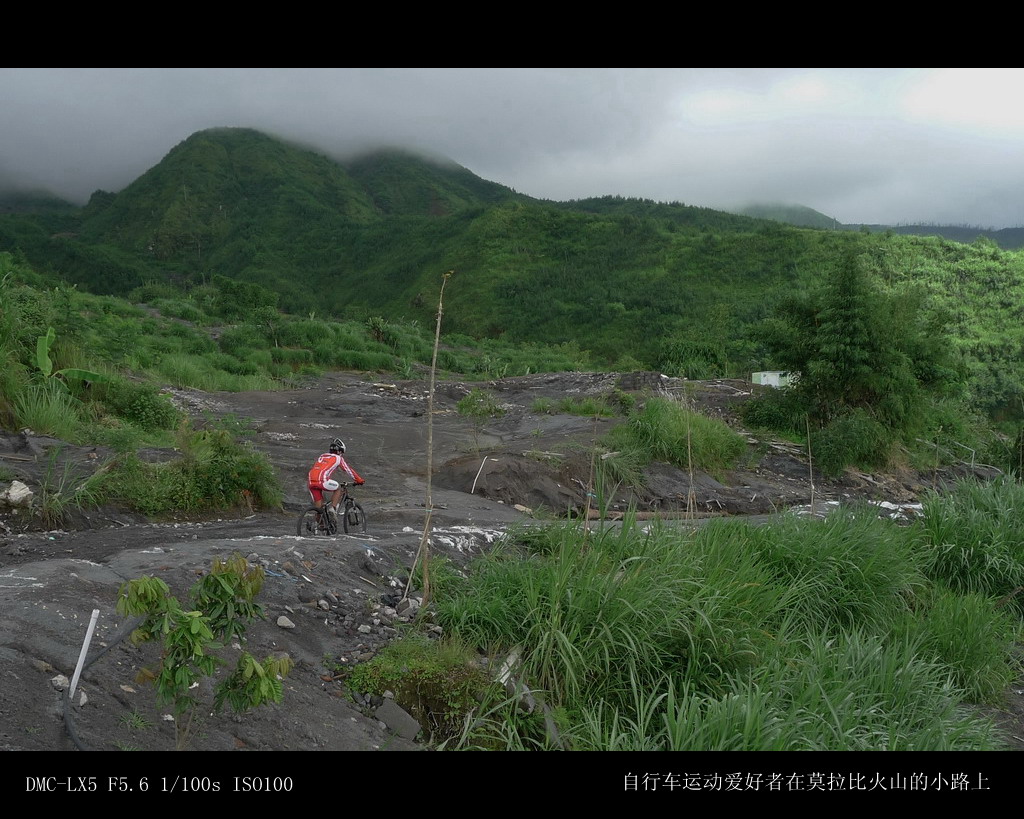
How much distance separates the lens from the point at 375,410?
16.6m

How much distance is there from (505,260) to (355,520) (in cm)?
5076

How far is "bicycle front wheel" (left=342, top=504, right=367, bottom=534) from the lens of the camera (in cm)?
626

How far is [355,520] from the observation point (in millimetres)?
6418

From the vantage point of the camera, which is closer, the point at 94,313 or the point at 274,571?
the point at 274,571

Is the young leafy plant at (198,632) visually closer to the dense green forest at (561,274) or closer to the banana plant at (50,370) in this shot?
the banana plant at (50,370)

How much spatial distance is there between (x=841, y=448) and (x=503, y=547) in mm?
8763

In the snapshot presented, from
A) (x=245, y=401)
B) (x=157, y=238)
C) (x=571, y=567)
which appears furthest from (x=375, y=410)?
(x=157, y=238)

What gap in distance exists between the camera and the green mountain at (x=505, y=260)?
3853 centimetres

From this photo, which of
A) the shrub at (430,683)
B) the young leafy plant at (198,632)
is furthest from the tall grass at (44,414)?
the young leafy plant at (198,632)

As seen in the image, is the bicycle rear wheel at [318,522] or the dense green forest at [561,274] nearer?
the bicycle rear wheel at [318,522]

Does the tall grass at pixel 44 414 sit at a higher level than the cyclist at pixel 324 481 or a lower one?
higher

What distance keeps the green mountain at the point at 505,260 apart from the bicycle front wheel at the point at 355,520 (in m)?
10.6

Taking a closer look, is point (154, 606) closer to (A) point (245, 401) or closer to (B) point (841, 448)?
(B) point (841, 448)

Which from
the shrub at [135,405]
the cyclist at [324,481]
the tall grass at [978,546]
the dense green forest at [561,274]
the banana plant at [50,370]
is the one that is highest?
the dense green forest at [561,274]
